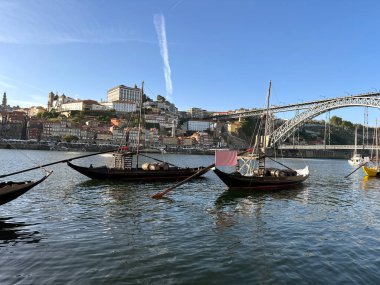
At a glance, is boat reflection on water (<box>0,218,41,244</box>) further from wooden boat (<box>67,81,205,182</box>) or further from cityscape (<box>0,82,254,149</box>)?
cityscape (<box>0,82,254,149</box>)

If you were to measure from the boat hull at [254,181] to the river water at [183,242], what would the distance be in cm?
542

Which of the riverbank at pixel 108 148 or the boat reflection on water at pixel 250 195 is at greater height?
the riverbank at pixel 108 148

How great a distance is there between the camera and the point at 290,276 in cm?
1009

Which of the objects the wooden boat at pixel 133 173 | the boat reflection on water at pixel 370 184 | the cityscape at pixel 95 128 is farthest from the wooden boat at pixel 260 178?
the cityscape at pixel 95 128

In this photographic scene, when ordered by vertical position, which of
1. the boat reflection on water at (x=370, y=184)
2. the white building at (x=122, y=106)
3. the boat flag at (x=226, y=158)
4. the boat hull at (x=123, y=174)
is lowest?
the boat reflection on water at (x=370, y=184)

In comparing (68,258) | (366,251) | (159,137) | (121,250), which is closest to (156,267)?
(121,250)

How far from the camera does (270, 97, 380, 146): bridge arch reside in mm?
80844

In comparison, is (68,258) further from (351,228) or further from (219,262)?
(351,228)

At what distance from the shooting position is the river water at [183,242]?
32.4ft

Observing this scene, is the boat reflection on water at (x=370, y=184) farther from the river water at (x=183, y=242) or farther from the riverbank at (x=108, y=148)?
the riverbank at (x=108, y=148)

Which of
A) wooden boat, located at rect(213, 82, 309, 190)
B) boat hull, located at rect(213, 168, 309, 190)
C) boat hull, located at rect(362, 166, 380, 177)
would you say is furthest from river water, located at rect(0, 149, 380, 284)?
boat hull, located at rect(362, 166, 380, 177)

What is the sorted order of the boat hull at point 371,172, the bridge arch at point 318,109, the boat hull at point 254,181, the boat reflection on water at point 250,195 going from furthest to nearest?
the bridge arch at point 318,109 < the boat hull at point 371,172 < the boat hull at point 254,181 < the boat reflection on water at point 250,195

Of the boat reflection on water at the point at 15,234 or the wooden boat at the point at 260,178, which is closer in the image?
the boat reflection on water at the point at 15,234

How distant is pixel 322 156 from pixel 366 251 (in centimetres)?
18032
